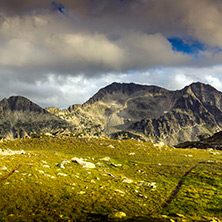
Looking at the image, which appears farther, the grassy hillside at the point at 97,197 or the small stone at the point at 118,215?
the grassy hillside at the point at 97,197

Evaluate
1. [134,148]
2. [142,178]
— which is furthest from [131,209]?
[134,148]

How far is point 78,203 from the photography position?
2839 cm

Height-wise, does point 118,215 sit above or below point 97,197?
above

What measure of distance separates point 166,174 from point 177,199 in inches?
876

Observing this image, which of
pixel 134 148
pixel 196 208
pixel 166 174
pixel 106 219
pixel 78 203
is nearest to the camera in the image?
pixel 106 219

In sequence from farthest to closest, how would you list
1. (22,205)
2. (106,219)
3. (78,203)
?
(78,203), (22,205), (106,219)

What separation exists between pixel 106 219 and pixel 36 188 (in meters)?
15.3

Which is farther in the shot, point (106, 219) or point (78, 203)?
point (78, 203)

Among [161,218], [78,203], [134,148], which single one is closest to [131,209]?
[161,218]

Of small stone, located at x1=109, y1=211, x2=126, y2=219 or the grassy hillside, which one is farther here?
the grassy hillside

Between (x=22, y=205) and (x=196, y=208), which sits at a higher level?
(x=22, y=205)

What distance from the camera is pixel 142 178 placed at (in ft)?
169

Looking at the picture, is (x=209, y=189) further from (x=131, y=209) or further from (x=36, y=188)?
(x=36, y=188)

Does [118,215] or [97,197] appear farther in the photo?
[97,197]
